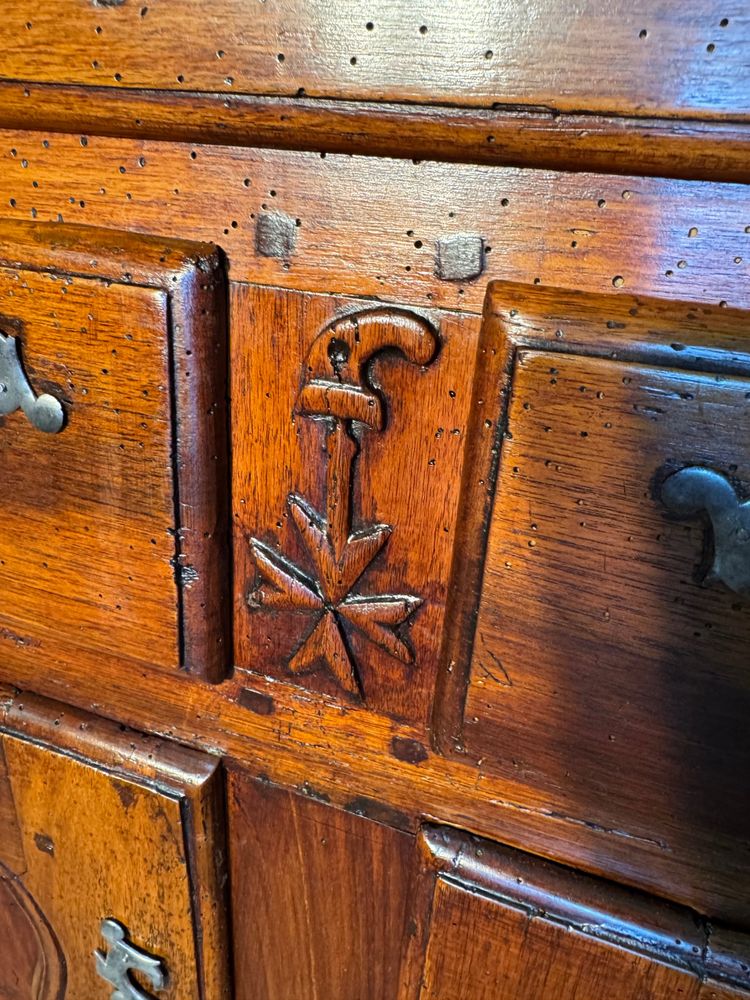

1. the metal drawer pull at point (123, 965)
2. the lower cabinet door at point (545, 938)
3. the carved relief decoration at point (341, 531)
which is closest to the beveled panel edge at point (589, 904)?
the lower cabinet door at point (545, 938)

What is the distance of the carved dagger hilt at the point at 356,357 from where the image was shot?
14.4 inches

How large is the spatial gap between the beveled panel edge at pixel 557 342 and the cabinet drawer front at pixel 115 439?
15cm

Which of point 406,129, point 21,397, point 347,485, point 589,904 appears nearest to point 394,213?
point 406,129

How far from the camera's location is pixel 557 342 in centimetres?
34

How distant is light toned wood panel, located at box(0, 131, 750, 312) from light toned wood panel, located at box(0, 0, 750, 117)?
0.11 ft

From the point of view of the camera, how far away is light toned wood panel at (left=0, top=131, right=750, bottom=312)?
322 mm

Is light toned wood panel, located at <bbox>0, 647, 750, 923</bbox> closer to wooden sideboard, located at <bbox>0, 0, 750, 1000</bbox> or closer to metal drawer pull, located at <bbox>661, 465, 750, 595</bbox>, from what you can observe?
wooden sideboard, located at <bbox>0, 0, 750, 1000</bbox>

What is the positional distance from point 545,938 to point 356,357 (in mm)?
355

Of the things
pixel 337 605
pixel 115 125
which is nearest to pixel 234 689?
pixel 337 605

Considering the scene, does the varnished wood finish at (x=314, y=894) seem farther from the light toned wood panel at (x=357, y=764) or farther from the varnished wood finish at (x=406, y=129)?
the varnished wood finish at (x=406, y=129)

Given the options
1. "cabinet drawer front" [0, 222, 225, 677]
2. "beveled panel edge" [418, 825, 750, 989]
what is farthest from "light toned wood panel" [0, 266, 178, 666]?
"beveled panel edge" [418, 825, 750, 989]

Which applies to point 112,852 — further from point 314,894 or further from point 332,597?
point 332,597

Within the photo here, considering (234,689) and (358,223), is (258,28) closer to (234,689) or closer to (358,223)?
(358,223)

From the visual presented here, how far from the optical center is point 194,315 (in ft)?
1.28
